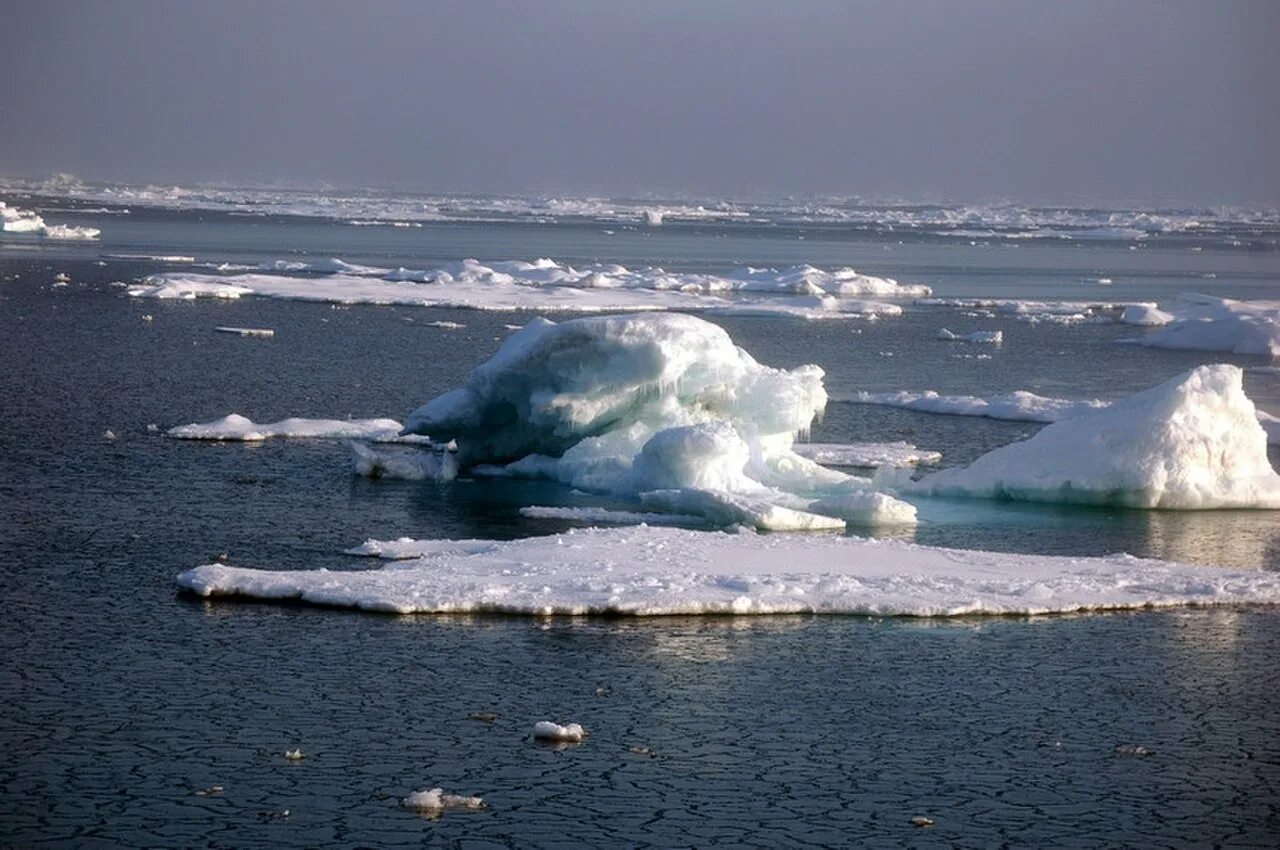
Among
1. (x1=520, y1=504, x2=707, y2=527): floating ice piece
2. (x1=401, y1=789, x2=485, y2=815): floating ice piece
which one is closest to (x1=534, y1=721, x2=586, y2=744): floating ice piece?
(x1=401, y1=789, x2=485, y2=815): floating ice piece

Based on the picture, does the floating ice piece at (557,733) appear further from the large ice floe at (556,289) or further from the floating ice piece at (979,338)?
the large ice floe at (556,289)

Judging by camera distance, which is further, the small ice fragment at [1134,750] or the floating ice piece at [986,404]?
the floating ice piece at [986,404]

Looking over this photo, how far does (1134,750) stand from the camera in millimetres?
11711

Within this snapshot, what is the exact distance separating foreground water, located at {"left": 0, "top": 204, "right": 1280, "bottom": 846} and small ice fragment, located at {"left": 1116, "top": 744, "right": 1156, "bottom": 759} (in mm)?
43

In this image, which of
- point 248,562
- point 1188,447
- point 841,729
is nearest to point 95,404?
point 248,562

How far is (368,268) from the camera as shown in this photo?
5447 centimetres

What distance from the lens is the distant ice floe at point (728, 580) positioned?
14438 mm

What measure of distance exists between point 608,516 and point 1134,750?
23.8ft

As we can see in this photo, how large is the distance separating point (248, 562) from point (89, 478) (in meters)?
4.34

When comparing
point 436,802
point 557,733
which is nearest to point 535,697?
point 557,733

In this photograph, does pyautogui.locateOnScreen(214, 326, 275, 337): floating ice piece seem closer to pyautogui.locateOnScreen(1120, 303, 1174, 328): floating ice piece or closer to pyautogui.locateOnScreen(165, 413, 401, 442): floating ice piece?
pyautogui.locateOnScreen(165, 413, 401, 442): floating ice piece

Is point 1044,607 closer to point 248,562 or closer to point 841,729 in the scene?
point 841,729

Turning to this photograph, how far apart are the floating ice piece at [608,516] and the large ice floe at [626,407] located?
1.98 ft

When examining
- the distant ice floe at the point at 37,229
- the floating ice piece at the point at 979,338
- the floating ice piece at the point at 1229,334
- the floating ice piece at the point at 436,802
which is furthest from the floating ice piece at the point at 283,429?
the distant ice floe at the point at 37,229
